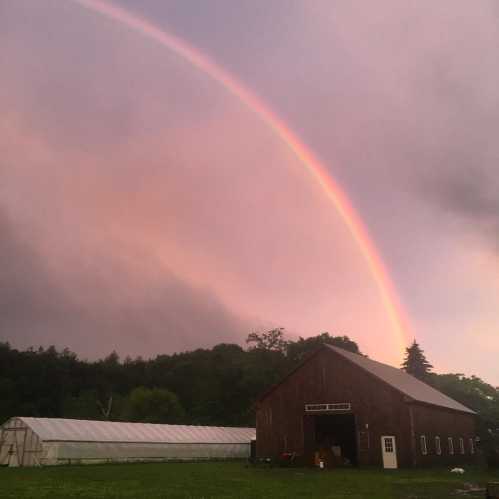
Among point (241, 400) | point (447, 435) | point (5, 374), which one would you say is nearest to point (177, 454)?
point (447, 435)

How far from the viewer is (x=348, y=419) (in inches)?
1789

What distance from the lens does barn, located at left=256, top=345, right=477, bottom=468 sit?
3691 centimetres

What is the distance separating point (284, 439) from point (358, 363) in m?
8.10

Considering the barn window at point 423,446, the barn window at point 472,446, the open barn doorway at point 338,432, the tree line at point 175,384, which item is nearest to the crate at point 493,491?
the barn window at point 423,446

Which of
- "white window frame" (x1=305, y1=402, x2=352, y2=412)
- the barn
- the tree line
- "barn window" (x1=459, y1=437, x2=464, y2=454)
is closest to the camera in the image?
the barn

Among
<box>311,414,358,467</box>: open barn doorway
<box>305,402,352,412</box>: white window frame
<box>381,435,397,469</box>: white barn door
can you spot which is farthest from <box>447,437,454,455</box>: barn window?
<box>305,402,352,412</box>: white window frame

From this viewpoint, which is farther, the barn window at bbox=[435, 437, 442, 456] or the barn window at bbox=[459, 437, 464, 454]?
the barn window at bbox=[459, 437, 464, 454]

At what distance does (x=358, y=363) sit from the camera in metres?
40.1

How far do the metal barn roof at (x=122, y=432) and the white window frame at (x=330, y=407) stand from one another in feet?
46.3

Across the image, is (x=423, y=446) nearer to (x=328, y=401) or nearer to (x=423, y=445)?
(x=423, y=445)

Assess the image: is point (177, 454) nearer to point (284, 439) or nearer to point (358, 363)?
point (284, 439)

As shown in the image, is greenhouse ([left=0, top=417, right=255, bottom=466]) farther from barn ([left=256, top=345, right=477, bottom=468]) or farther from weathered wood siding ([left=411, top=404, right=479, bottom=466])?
weathered wood siding ([left=411, top=404, right=479, bottom=466])

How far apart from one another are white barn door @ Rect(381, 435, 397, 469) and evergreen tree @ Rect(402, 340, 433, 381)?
59.7 m

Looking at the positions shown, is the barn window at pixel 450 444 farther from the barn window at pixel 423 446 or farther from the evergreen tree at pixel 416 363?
the evergreen tree at pixel 416 363
